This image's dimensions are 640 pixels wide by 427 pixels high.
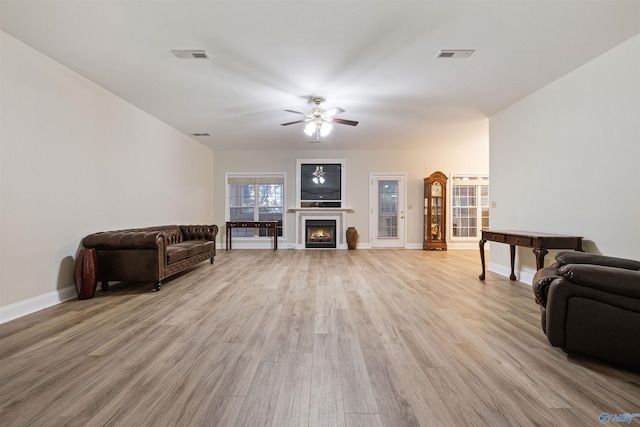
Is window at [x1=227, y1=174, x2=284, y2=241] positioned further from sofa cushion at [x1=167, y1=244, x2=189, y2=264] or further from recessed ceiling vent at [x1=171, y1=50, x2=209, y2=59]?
recessed ceiling vent at [x1=171, y1=50, x2=209, y2=59]

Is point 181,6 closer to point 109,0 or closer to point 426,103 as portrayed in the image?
point 109,0

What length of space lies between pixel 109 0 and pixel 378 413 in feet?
11.7

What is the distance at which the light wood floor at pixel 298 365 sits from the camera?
1.43m

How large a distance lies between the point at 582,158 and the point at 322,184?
5495mm

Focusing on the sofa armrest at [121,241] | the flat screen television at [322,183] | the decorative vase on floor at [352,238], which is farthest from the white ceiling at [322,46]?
the decorative vase on floor at [352,238]

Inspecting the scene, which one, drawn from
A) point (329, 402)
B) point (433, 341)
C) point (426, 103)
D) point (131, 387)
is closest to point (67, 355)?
point (131, 387)

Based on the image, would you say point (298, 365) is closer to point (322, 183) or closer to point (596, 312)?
point (596, 312)

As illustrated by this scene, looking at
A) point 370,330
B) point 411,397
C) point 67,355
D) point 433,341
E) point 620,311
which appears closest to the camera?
point 411,397

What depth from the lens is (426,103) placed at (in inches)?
176

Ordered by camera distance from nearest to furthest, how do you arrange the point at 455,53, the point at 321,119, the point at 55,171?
the point at 455,53 → the point at 55,171 → the point at 321,119

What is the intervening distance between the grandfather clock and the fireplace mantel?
214 cm

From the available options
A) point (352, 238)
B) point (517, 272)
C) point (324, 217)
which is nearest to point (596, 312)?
point (517, 272)

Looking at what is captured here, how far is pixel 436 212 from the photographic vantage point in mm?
7695

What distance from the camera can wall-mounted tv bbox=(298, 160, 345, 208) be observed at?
7891 mm
